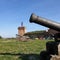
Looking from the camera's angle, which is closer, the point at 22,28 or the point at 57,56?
the point at 57,56

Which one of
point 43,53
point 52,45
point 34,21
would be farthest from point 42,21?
point 43,53

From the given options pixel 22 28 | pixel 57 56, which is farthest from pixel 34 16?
pixel 22 28

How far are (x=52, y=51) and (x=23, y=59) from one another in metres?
2.40

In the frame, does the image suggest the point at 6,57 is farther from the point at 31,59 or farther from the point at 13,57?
the point at 31,59

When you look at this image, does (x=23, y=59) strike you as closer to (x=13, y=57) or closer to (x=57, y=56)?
(x=13, y=57)

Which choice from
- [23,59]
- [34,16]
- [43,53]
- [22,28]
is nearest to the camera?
[34,16]

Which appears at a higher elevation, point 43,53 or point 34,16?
point 34,16

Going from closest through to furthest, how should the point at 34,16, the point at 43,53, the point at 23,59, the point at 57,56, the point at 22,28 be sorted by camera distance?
the point at 57,56
the point at 34,16
the point at 43,53
the point at 23,59
the point at 22,28

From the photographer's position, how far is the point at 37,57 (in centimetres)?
1238

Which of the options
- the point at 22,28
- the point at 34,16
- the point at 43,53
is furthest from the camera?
the point at 22,28

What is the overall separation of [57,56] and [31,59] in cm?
340

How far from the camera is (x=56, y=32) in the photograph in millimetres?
10094

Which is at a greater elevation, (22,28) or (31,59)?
(22,28)

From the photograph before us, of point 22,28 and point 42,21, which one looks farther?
point 22,28
